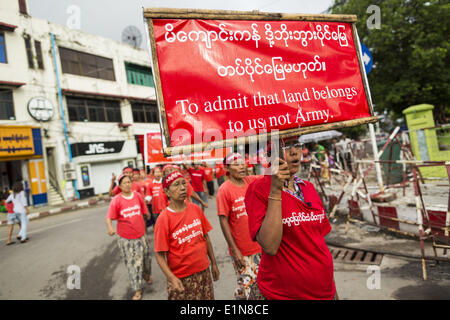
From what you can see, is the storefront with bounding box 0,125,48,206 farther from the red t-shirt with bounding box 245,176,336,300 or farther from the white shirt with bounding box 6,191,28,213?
the red t-shirt with bounding box 245,176,336,300

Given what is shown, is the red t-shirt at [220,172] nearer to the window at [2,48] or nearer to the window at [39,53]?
the window at [39,53]

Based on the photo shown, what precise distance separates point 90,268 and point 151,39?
526cm

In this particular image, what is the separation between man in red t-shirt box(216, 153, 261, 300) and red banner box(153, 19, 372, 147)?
1406 mm

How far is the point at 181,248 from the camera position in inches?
110

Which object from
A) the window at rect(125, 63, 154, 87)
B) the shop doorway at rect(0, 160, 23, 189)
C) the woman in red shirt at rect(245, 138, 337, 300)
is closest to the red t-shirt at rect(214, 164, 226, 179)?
the woman in red shirt at rect(245, 138, 337, 300)

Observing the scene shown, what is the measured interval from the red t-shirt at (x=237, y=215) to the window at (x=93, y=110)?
18.9 m

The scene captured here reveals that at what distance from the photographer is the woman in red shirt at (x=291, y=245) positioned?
1678 millimetres

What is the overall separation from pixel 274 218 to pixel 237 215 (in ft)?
5.32

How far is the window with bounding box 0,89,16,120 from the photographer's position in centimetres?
1505

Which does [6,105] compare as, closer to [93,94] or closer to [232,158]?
[93,94]

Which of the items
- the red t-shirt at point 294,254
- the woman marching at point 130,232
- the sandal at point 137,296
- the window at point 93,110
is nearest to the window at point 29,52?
the window at point 93,110

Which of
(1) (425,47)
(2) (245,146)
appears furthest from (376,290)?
(1) (425,47)

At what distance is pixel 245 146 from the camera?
1789 millimetres
